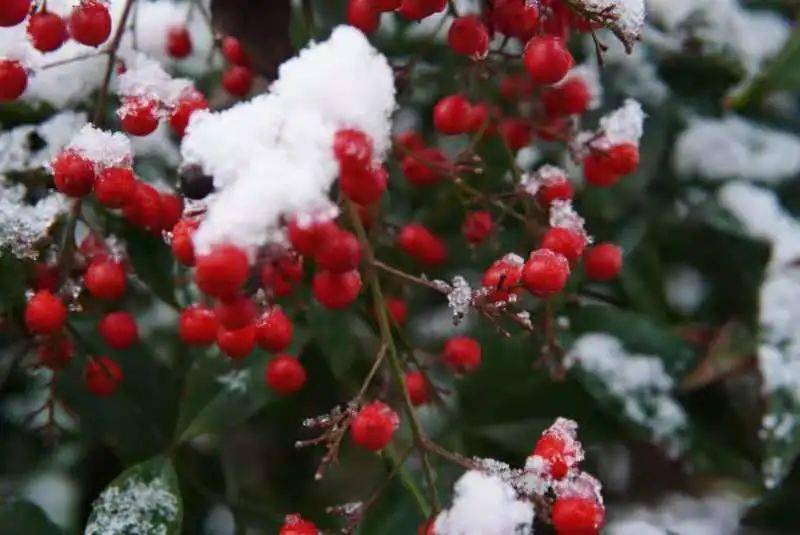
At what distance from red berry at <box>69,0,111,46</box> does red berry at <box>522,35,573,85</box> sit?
1.29 ft

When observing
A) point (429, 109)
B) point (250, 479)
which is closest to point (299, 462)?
point (250, 479)

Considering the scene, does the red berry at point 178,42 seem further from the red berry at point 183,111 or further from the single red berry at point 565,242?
the single red berry at point 565,242

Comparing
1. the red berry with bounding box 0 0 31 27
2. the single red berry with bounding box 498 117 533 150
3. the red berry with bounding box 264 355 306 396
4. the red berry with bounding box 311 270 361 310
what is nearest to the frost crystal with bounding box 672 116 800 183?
the single red berry with bounding box 498 117 533 150

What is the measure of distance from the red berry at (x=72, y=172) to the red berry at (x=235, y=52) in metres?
0.27

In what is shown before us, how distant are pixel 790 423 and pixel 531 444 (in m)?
0.29

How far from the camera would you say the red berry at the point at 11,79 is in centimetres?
99

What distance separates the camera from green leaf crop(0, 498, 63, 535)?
104 cm

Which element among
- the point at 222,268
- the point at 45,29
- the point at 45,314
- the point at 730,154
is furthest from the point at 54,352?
the point at 730,154

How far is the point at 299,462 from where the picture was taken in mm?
1501

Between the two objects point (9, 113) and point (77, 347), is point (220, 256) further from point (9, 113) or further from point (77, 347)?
point (9, 113)

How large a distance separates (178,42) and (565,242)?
0.60 metres

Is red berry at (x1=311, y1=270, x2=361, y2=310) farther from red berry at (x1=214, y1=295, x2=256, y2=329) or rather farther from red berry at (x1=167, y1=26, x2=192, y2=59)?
red berry at (x1=167, y1=26, x2=192, y2=59)

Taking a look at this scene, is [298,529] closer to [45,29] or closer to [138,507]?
[138,507]

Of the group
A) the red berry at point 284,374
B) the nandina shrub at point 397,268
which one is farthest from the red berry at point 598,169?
the red berry at point 284,374
